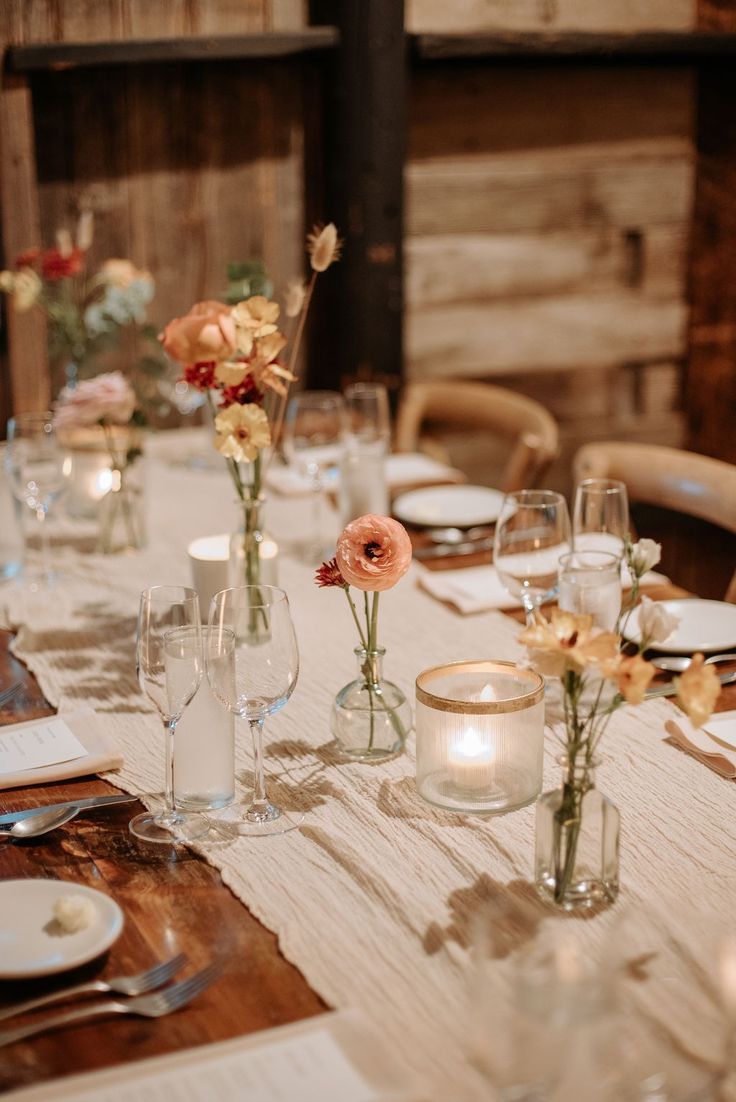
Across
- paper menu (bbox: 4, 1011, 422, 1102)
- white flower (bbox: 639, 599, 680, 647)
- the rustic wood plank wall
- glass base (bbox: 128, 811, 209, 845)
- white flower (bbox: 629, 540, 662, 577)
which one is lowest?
paper menu (bbox: 4, 1011, 422, 1102)

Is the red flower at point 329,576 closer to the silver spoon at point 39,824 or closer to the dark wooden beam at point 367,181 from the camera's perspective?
the silver spoon at point 39,824

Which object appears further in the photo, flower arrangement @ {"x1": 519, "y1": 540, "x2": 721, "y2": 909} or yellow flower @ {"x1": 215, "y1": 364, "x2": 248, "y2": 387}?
yellow flower @ {"x1": 215, "y1": 364, "x2": 248, "y2": 387}

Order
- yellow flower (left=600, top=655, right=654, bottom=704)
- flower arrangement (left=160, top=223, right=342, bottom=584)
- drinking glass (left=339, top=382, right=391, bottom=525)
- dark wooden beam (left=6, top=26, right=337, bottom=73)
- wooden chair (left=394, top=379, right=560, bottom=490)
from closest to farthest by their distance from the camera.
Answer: yellow flower (left=600, top=655, right=654, bottom=704)
flower arrangement (left=160, top=223, right=342, bottom=584)
drinking glass (left=339, top=382, right=391, bottom=525)
wooden chair (left=394, top=379, right=560, bottom=490)
dark wooden beam (left=6, top=26, right=337, bottom=73)

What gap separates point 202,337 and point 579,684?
0.70 meters

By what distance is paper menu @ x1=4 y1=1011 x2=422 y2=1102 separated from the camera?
0.82 m

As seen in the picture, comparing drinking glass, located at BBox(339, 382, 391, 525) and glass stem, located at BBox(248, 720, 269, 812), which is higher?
drinking glass, located at BBox(339, 382, 391, 525)

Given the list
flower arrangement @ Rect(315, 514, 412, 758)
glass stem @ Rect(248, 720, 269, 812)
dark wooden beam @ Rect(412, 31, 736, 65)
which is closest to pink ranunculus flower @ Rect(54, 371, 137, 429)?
flower arrangement @ Rect(315, 514, 412, 758)

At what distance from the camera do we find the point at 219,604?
46.1 inches

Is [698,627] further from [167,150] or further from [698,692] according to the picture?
[167,150]

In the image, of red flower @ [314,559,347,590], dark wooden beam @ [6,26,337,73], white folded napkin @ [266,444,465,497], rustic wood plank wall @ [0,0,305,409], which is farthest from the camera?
rustic wood plank wall @ [0,0,305,409]

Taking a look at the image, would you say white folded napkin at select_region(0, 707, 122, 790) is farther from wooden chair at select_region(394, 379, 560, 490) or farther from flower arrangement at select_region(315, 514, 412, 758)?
wooden chair at select_region(394, 379, 560, 490)

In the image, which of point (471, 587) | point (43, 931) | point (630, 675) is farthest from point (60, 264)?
point (630, 675)

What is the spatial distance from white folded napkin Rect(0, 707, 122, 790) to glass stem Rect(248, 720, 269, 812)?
18cm

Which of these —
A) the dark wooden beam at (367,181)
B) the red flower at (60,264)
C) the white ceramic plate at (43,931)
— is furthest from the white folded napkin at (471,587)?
the dark wooden beam at (367,181)
